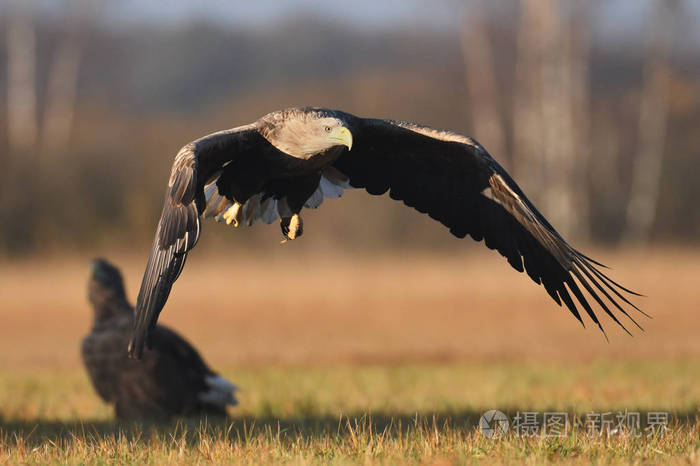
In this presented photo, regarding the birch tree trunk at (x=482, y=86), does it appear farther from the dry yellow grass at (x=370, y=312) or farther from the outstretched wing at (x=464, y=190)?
the outstretched wing at (x=464, y=190)

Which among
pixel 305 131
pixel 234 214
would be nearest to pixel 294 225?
pixel 234 214

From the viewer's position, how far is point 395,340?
1364 centimetres

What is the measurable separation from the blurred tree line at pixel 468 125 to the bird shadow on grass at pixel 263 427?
1470cm

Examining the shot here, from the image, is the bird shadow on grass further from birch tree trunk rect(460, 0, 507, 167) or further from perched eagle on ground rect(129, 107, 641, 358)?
birch tree trunk rect(460, 0, 507, 167)

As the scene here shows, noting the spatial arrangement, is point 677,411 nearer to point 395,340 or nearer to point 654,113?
point 395,340

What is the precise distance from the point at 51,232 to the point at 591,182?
486 inches

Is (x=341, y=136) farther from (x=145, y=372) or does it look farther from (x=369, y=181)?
(x=145, y=372)

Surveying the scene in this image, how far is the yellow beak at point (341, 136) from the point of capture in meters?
6.11

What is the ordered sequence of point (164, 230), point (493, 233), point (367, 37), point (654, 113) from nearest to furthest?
point (164, 230) → point (493, 233) → point (654, 113) → point (367, 37)

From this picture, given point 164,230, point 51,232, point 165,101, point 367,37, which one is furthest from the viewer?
point 367,37

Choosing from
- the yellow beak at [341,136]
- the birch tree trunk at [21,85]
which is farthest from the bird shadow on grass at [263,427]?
the birch tree trunk at [21,85]

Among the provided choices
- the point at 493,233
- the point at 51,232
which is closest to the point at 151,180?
the point at 51,232

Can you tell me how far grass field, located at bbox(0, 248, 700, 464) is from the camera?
202 inches

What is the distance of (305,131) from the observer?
247 inches
